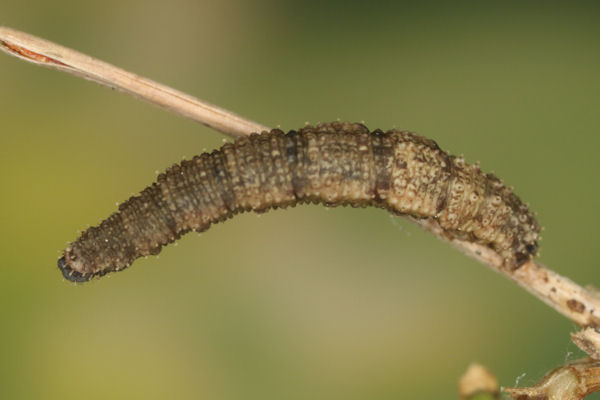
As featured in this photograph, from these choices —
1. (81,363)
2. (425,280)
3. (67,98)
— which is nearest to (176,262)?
(81,363)

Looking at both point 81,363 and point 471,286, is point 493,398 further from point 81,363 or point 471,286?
point 81,363

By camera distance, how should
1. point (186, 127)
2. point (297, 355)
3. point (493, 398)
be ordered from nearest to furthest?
point (493, 398) → point (297, 355) → point (186, 127)

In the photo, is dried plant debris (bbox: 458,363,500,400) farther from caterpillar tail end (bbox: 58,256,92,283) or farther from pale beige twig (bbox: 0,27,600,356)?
caterpillar tail end (bbox: 58,256,92,283)

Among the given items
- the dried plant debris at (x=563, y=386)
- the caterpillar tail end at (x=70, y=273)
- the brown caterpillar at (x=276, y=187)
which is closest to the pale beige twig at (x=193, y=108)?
the brown caterpillar at (x=276, y=187)

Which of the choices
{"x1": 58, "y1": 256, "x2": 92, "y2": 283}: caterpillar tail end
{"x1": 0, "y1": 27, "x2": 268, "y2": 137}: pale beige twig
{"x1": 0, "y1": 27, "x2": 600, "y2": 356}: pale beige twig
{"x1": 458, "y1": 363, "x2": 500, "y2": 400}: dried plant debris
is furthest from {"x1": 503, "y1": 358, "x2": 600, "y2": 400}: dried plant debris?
{"x1": 58, "y1": 256, "x2": 92, "y2": 283}: caterpillar tail end

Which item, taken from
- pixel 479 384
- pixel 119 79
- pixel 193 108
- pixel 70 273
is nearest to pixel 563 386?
pixel 479 384
